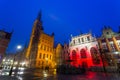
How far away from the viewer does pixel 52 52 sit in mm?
54188

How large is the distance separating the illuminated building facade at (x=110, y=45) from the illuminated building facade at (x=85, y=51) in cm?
295

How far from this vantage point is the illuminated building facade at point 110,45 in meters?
29.6

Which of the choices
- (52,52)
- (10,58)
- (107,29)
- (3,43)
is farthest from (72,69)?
(10,58)

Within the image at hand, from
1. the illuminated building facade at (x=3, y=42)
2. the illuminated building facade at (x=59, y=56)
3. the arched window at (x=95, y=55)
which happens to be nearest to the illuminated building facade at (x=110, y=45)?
the arched window at (x=95, y=55)

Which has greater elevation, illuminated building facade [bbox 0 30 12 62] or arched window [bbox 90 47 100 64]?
illuminated building facade [bbox 0 30 12 62]

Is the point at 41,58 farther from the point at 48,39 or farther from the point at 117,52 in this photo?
the point at 117,52

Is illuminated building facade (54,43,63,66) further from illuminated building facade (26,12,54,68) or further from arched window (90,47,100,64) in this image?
arched window (90,47,100,64)

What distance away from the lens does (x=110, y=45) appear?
104 feet

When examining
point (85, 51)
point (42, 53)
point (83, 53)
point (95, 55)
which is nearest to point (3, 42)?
point (42, 53)

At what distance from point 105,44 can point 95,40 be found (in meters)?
4.27

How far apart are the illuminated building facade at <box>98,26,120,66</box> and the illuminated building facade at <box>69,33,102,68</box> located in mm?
2953

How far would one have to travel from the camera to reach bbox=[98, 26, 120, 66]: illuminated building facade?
29.6 meters

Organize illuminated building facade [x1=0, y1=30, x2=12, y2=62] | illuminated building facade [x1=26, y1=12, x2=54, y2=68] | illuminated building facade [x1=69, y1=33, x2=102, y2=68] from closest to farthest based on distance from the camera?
illuminated building facade [x1=0, y1=30, x2=12, y2=62]
illuminated building facade [x1=69, y1=33, x2=102, y2=68]
illuminated building facade [x1=26, y1=12, x2=54, y2=68]

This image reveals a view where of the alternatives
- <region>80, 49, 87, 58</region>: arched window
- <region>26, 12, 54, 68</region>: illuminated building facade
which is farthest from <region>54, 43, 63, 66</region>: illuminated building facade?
<region>80, 49, 87, 58</region>: arched window
